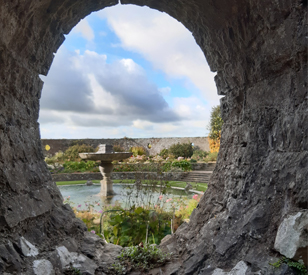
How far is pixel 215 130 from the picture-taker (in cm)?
1680

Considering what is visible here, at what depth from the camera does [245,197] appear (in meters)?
2.02

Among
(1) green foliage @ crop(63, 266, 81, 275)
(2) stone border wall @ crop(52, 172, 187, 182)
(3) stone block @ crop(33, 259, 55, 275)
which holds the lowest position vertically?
(2) stone border wall @ crop(52, 172, 187, 182)

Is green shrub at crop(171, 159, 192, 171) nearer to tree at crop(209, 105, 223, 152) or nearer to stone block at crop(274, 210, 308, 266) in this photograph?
tree at crop(209, 105, 223, 152)

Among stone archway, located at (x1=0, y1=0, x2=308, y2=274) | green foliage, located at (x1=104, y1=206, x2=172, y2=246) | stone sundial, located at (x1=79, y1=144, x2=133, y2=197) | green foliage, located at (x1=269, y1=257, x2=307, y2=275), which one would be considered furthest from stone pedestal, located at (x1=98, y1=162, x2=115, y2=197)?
green foliage, located at (x1=269, y1=257, x2=307, y2=275)

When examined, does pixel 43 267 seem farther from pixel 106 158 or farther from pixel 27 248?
pixel 106 158

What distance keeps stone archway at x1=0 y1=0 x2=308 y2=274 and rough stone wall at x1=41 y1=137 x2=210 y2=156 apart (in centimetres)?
1625

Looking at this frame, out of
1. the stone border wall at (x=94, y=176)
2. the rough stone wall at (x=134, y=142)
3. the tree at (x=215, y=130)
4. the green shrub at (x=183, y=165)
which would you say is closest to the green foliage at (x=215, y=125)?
the tree at (x=215, y=130)

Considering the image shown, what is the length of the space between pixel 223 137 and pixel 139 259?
1604 millimetres

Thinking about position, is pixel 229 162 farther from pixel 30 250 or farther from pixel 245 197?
pixel 30 250

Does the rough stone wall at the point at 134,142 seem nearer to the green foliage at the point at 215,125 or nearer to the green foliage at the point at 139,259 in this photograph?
the green foliage at the point at 215,125

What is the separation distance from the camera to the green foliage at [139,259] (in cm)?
240

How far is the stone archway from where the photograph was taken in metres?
1.68

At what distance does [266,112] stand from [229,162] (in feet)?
2.28

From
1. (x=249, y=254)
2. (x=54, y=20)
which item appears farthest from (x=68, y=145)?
(x=249, y=254)
